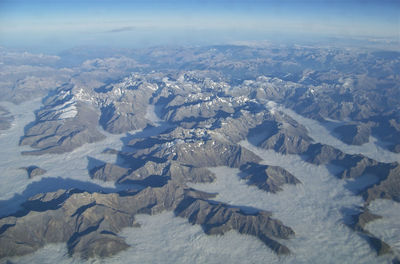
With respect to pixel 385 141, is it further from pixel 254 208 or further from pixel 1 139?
pixel 1 139

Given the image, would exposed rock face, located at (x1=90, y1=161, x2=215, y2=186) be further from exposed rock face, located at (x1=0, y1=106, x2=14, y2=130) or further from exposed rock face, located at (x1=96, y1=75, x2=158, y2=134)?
exposed rock face, located at (x1=0, y1=106, x2=14, y2=130)

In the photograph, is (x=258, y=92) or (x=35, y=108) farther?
(x=258, y=92)

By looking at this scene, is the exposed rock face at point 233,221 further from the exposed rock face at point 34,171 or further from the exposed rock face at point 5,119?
the exposed rock face at point 5,119

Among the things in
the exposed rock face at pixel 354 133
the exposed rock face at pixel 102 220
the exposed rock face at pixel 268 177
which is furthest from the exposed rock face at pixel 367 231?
the exposed rock face at pixel 354 133

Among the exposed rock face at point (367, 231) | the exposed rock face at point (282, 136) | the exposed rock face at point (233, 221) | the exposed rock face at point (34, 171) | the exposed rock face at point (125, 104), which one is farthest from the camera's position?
the exposed rock face at point (125, 104)

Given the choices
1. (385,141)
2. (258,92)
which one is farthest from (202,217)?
(258,92)

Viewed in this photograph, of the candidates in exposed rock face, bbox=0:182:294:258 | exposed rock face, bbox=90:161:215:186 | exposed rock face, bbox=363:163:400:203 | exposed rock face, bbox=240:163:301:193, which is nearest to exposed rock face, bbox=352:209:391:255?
exposed rock face, bbox=363:163:400:203
